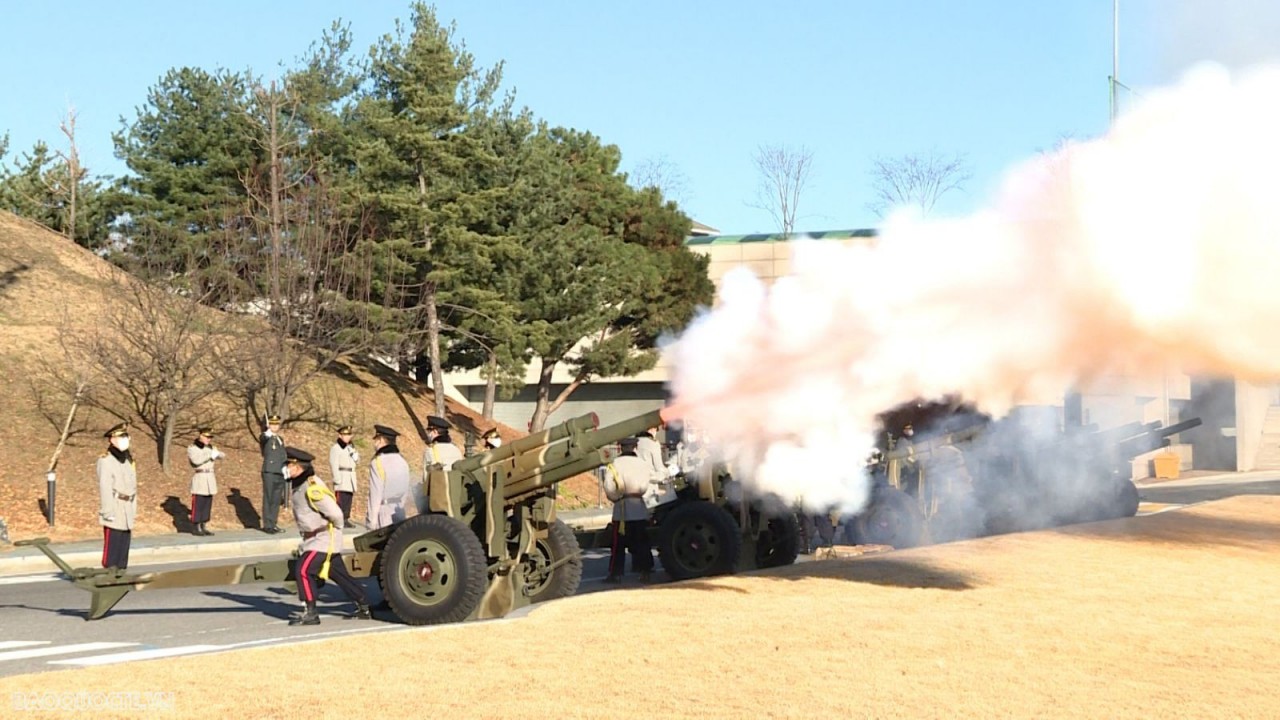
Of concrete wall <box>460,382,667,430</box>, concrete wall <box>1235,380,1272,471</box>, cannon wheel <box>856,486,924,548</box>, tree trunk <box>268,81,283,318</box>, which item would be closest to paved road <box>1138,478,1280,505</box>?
concrete wall <box>1235,380,1272,471</box>

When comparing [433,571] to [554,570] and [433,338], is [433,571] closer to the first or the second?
[554,570]

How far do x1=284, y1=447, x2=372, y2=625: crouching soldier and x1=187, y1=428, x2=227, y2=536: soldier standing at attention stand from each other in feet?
38.4

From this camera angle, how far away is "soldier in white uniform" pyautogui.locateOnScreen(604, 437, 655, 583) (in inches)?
688

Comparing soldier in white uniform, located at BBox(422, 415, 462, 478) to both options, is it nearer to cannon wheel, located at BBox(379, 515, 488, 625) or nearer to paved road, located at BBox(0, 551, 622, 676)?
paved road, located at BBox(0, 551, 622, 676)

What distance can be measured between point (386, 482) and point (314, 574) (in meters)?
3.24

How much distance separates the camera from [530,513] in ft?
48.6

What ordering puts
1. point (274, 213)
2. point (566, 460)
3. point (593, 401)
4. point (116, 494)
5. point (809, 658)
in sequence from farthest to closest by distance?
point (593, 401), point (274, 213), point (116, 494), point (566, 460), point (809, 658)

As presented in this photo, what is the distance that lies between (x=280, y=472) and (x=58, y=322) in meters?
15.5

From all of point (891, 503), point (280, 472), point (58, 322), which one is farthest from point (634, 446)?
point (58, 322)

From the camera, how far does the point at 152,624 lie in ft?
47.1

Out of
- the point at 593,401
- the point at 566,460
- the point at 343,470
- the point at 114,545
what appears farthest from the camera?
the point at 593,401

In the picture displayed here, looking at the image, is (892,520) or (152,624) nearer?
(152,624)

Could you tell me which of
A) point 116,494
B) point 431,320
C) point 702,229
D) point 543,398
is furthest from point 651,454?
point 702,229

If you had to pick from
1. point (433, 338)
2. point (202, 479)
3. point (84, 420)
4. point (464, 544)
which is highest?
point (433, 338)
